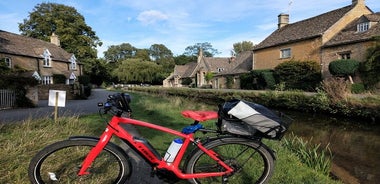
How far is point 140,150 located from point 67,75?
39000mm

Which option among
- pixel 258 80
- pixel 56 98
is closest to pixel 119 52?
pixel 258 80

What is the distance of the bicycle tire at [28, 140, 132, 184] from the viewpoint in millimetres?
3117

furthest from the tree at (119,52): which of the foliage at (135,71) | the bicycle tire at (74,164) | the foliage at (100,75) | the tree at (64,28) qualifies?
the bicycle tire at (74,164)

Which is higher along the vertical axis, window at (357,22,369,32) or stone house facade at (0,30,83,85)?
window at (357,22,369,32)

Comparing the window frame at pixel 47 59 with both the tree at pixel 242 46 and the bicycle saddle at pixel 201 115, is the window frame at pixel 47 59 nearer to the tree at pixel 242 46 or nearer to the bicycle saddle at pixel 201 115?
the bicycle saddle at pixel 201 115

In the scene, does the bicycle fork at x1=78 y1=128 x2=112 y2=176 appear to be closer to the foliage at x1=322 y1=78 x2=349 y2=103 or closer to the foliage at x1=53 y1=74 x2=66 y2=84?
the foliage at x1=322 y1=78 x2=349 y2=103

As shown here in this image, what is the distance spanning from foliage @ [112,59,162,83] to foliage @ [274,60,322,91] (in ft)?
150

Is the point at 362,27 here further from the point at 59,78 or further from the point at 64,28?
the point at 64,28

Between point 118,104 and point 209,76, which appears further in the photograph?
point 209,76

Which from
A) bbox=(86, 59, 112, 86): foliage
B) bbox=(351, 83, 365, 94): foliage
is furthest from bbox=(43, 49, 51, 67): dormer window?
bbox=(351, 83, 365, 94): foliage

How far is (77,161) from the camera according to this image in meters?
3.57

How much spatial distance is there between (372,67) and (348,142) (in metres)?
17.4

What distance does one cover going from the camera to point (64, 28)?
4756 cm

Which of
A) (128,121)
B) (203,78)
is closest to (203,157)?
(128,121)
